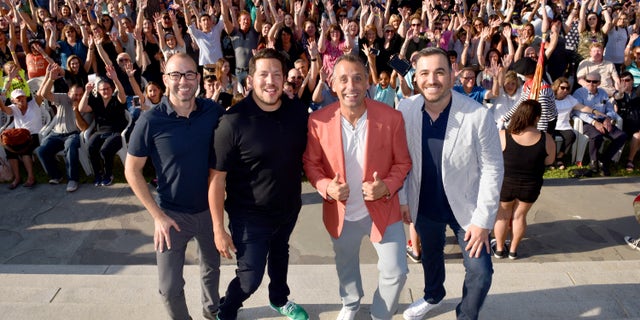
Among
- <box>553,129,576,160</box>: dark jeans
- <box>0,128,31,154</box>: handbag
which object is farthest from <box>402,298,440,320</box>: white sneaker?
<box>0,128,31,154</box>: handbag

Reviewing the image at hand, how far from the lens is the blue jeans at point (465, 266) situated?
9.17 feet

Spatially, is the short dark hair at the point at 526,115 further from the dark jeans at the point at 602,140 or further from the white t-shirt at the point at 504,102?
the dark jeans at the point at 602,140

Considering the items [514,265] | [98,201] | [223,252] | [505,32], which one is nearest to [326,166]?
[223,252]

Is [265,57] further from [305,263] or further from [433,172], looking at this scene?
[305,263]

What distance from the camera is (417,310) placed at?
3117 mm

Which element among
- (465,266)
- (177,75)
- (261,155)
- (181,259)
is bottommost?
(465,266)

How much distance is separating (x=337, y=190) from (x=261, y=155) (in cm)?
48

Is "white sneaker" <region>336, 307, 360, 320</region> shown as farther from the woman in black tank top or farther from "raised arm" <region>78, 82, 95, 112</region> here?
"raised arm" <region>78, 82, 95, 112</region>

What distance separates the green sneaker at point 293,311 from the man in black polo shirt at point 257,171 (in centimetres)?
35

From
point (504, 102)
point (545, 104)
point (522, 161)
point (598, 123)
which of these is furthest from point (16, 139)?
point (598, 123)

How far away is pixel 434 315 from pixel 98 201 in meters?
4.65

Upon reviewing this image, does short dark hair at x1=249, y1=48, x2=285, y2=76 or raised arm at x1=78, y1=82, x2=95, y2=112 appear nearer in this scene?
short dark hair at x1=249, y1=48, x2=285, y2=76

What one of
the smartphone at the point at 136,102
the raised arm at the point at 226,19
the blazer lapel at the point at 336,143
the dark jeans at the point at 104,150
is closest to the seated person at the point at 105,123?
the dark jeans at the point at 104,150

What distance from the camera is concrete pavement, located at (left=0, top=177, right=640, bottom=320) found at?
3.19 m
